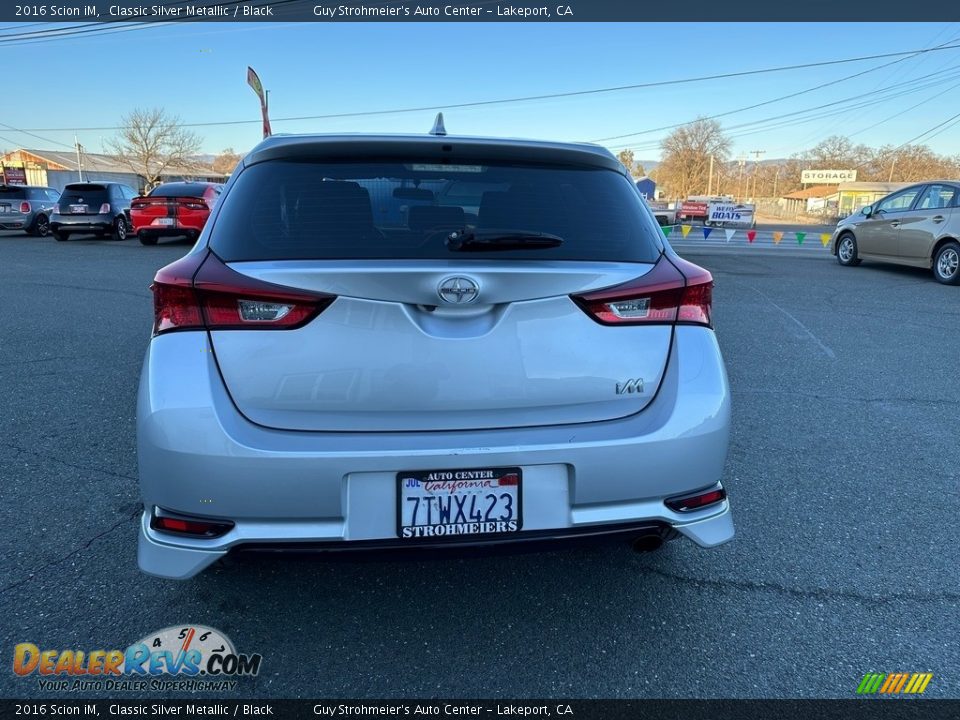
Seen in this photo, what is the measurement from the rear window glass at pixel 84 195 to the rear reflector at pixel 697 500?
17896mm

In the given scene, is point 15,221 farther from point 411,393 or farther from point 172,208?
point 411,393

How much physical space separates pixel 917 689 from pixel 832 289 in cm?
922

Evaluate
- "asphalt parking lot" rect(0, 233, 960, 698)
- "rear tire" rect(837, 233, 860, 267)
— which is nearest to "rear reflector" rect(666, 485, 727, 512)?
"asphalt parking lot" rect(0, 233, 960, 698)

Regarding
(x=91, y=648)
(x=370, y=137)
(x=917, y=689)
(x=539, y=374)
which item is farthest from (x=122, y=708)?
(x=917, y=689)

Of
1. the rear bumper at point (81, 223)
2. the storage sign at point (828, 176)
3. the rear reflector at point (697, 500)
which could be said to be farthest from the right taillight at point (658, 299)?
the storage sign at point (828, 176)

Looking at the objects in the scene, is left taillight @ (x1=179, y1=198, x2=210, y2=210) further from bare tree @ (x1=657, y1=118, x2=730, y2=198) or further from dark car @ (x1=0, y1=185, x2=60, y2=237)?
bare tree @ (x1=657, y1=118, x2=730, y2=198)

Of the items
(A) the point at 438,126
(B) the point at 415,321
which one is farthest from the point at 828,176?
(B) the point at 415,321

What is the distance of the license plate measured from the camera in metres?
1.82

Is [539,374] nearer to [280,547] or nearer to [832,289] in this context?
[280,547]

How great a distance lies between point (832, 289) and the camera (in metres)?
9.85

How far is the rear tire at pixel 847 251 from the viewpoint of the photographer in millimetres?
12634

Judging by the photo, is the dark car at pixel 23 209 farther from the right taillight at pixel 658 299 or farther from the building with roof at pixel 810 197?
the building with roof at pixel 810 197

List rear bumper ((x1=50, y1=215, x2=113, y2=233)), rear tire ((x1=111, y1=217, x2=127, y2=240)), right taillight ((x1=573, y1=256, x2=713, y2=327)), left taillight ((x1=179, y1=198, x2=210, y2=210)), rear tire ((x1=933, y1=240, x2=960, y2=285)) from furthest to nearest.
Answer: rear tire ((x1=111, y1=217, x2=127, y2=240)) → rear bumper ((x1=50, y1=215, x2=113, y2=233)) → left taillight ((x1=179, y1=198, x2=210, y2=210)) → rear tire ((x1=933, y1=240, x2=960, y2=285)) → right taillight ((x1=573, y1=256, x2=713, y2=327))

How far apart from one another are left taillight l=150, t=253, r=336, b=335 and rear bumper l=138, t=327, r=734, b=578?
0.07m
